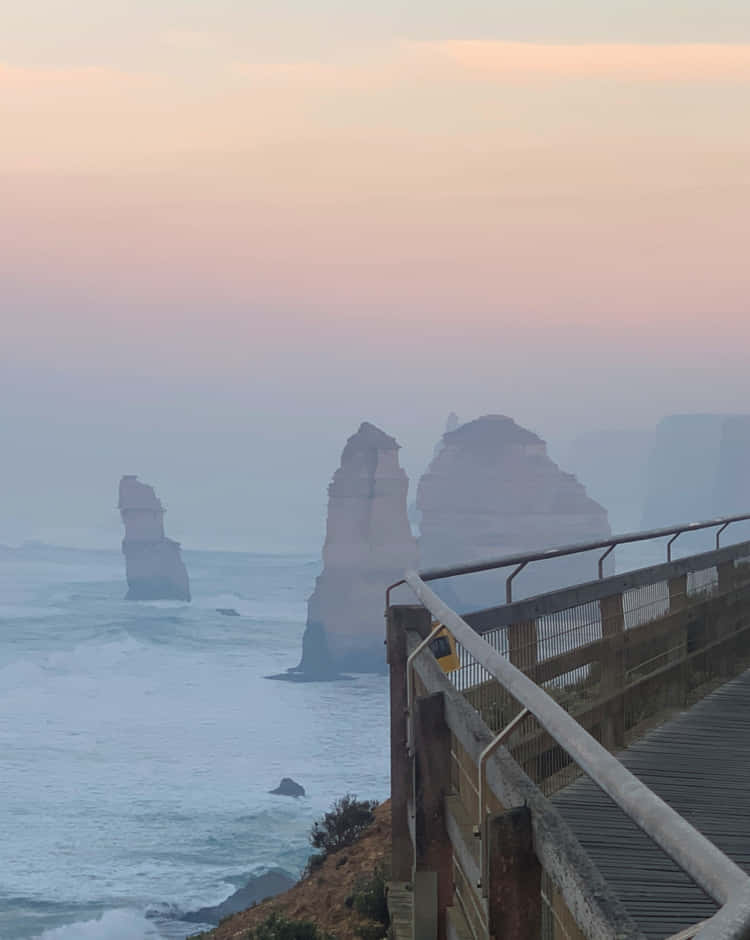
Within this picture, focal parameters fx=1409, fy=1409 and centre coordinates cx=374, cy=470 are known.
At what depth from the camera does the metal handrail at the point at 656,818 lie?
6.90 feet

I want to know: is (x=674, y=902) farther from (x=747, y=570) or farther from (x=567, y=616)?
(x=747, y=570)

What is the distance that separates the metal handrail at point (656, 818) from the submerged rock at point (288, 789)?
12489 cm

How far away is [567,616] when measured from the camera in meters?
8.35

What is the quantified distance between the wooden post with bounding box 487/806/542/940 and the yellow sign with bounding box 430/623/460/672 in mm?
2316

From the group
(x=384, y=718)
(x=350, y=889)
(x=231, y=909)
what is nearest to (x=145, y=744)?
(x=384, y=718)

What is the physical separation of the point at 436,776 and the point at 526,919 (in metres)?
2.03

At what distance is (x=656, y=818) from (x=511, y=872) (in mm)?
1414

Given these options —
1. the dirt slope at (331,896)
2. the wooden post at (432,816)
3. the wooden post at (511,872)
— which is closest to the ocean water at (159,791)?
the dirt slope at (331,896)

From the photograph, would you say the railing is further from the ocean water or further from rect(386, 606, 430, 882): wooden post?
the ocean water

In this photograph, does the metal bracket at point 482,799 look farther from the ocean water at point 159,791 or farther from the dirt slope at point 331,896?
the ocean water at point 159,791

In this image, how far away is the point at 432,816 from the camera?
19.3 ft

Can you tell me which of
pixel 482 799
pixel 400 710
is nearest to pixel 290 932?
pixel 400 710

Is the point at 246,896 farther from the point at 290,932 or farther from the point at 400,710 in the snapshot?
the point at 400,710

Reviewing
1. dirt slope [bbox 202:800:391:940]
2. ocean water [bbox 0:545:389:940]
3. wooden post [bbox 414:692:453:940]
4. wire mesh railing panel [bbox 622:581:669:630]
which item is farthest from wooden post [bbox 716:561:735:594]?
ocean water [bbox 0:545:389:940]
